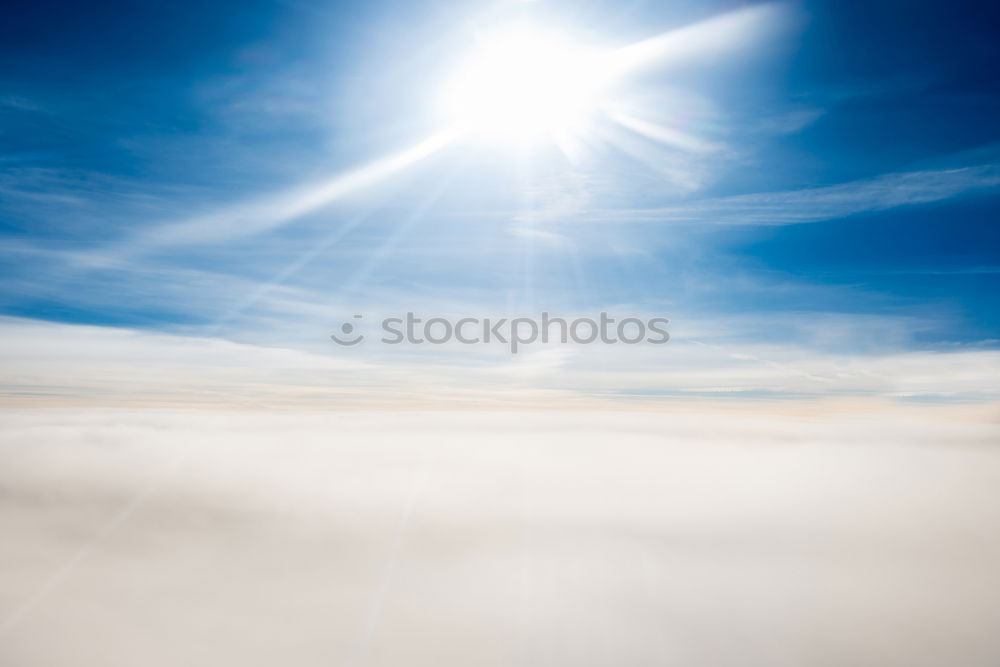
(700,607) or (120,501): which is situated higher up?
(700,607)

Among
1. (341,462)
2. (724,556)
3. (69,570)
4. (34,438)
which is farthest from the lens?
(34,438)

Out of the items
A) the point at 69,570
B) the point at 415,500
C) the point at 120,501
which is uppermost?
the point at 69,570

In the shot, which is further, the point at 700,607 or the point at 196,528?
the point at 196,528

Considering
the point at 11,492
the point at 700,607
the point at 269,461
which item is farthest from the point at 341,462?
the point at 700,607

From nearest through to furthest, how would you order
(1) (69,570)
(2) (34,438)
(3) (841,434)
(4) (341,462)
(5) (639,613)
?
(5) (639,613) < (1) (69,570) < (4) (341,462) < (3) (841,434) < (2) (34,438)

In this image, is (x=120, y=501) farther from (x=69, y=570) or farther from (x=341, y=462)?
(x=69, y=570)

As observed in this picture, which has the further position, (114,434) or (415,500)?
(114,434)

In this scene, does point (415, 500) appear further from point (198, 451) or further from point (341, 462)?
point (198, 451)

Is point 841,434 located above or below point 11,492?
above

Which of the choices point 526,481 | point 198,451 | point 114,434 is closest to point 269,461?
point 198,451
